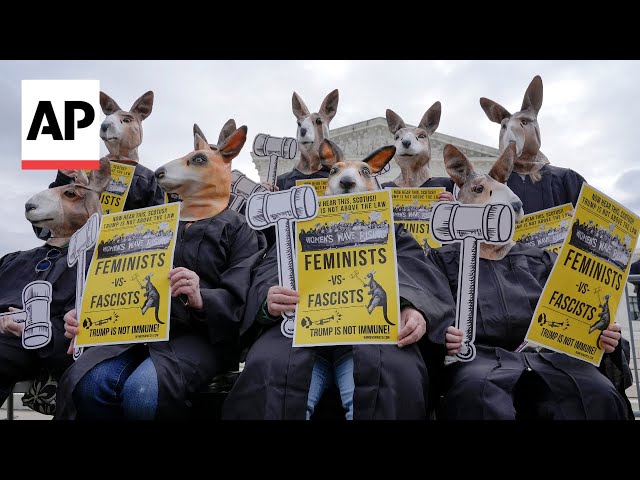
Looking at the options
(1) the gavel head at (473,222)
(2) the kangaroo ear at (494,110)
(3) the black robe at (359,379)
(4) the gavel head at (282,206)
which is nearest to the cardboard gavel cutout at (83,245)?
(4) the gavel head at (282,206)

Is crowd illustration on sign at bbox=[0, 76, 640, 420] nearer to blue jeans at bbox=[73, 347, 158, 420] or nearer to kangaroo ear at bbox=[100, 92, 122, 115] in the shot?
blue jeans at bbox=[73, 347, 158, 420]

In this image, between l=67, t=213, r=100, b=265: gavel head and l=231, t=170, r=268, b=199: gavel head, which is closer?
l=67, t=213, r=100, b=265: gavel head

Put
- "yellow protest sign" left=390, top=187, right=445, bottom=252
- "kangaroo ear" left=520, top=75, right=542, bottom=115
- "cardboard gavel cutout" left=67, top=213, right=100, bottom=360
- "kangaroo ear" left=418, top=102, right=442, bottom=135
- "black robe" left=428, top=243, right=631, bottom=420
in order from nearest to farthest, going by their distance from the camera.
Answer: "black robe" left=428, top=243, right=631, bottom=420 < "cardboard gavel cutout" left=67, top=213, right=100, bottom=360 < "yellow protest sign" left=390, top=187, right=445, bottom=252 < "kangaroo ear" left=520, top=75, right=542, bottom=115 < "kangaroo ear" left=418, top=102, right=442, bottom=135

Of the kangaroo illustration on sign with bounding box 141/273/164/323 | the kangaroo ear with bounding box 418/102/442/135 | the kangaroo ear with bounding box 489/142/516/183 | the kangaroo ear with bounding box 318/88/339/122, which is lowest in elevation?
the kangaroo illustration on sign with bounding box 141/273/164/323

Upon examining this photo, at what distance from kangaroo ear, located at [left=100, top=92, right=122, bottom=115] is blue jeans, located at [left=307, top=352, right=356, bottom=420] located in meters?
2.82

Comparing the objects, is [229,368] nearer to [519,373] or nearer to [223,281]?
[223,281]

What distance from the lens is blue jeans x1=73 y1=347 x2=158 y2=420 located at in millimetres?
2363

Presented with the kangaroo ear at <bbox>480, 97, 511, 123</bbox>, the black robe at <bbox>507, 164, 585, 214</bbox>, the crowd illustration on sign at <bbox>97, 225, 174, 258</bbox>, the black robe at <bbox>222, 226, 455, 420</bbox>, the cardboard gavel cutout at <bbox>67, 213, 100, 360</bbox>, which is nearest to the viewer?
the black robe at <bbox>222, 226, 455, 420</bbox>

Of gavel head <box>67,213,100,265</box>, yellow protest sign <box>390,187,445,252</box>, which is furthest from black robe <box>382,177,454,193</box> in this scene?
gavel head <box>67,213,100,265</box>

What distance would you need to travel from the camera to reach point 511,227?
2412 mm

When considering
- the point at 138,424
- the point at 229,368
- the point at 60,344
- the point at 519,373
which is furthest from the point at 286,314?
the point at 60,344

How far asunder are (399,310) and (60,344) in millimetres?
1672

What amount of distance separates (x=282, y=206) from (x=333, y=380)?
748 mm

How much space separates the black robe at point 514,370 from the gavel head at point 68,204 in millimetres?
1817
